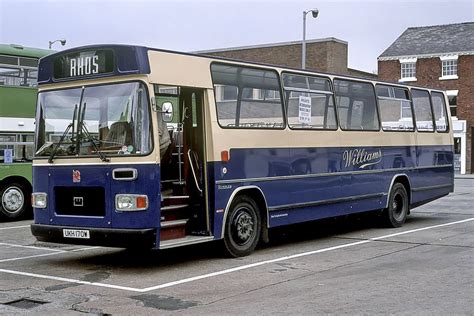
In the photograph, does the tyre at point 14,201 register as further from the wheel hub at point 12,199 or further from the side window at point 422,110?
the side window at point 422,110

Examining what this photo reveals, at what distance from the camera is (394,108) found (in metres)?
15.1

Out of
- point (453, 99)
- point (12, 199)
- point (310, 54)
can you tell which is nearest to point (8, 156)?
point (12, 199)

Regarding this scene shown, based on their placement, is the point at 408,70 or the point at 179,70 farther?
the point at 408,70

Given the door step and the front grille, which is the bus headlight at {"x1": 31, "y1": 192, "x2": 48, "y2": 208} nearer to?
the front grille

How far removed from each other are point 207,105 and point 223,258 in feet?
7.99

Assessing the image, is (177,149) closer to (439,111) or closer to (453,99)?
(439,111)

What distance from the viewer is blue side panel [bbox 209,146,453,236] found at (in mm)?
10625

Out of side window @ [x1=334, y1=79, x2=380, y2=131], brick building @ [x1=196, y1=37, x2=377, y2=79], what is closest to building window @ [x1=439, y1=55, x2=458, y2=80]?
brick building @ [x1=196, y1=37, x2=377, y2=79]

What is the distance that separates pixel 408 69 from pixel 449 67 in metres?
2.77

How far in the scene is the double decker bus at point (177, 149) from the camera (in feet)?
30.6

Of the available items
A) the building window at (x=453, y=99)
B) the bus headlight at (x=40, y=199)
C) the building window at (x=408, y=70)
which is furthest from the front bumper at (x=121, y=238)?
the building window at (x=408, y=70)

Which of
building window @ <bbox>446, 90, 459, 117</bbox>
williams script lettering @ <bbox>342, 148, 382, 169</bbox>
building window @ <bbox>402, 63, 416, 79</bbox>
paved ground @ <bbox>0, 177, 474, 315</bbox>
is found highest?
building window @ <bbox>402, 63, 416, 79</bbox>

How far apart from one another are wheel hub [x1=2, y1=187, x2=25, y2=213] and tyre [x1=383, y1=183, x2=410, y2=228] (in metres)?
9.01

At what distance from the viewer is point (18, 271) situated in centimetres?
975
